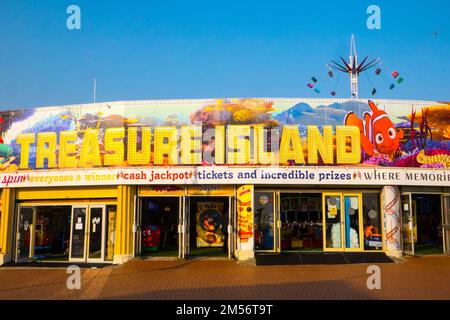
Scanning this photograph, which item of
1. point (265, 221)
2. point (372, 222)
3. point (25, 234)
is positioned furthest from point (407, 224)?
point (25, 234)

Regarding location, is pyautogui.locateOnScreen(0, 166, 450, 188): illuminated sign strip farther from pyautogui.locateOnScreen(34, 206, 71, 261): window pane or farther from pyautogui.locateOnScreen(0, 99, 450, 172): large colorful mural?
pyautogui.locateOnScreen(34, 206, 71, 261): window pane

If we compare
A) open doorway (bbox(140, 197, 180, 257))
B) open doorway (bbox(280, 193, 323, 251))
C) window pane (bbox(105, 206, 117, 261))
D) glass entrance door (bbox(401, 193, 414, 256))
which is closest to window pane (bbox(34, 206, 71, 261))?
window pane (bbox(105, 206, 117, 261))

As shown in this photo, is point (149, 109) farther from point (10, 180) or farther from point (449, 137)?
point (449, 137)

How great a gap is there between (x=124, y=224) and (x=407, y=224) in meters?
10.00

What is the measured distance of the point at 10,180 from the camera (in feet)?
63.9

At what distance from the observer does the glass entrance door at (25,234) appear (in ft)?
64.0

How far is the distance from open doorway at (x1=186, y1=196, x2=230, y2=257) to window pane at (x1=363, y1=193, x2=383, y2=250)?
5.20 meters

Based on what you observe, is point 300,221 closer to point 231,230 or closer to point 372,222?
point 372,222

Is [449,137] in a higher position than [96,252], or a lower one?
higher

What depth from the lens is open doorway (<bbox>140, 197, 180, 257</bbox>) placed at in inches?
755

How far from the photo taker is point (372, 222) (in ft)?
61.4
